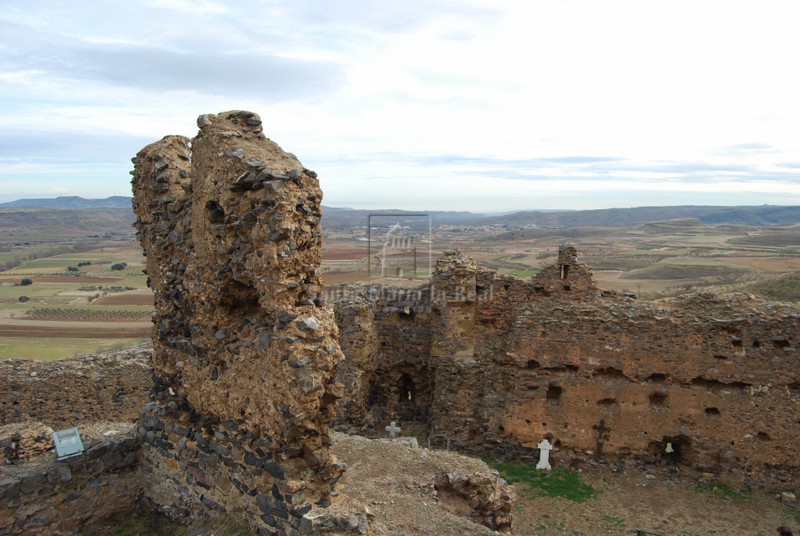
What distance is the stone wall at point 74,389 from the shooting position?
13.9 metres

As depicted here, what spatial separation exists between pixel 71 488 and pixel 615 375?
11.6m

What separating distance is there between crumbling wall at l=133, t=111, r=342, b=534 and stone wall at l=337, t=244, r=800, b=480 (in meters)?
9.18

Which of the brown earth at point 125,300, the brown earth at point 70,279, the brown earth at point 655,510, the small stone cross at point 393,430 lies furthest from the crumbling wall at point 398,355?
the brown earth at point 70,279

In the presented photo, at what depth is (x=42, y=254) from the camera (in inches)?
4434

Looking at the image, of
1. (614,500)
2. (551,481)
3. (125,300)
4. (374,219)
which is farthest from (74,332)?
(614,500)

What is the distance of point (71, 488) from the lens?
8.17 m

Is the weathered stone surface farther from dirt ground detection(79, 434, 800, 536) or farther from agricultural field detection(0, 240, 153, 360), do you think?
agricultural field detection(0, 240, 153, 360)

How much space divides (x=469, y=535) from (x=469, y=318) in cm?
910

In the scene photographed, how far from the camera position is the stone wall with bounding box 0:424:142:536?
25.3ft

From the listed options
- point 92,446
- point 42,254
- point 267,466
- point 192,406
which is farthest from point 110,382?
point 42,254

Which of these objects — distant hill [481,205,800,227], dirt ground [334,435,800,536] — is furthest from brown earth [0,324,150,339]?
distant hill [481,205,800,227]

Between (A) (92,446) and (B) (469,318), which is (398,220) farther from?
(A) (92,446)

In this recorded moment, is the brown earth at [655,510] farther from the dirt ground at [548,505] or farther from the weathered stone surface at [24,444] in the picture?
the weathered stone surface at [24,444]

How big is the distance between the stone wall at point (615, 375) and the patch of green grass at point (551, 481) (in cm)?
51
